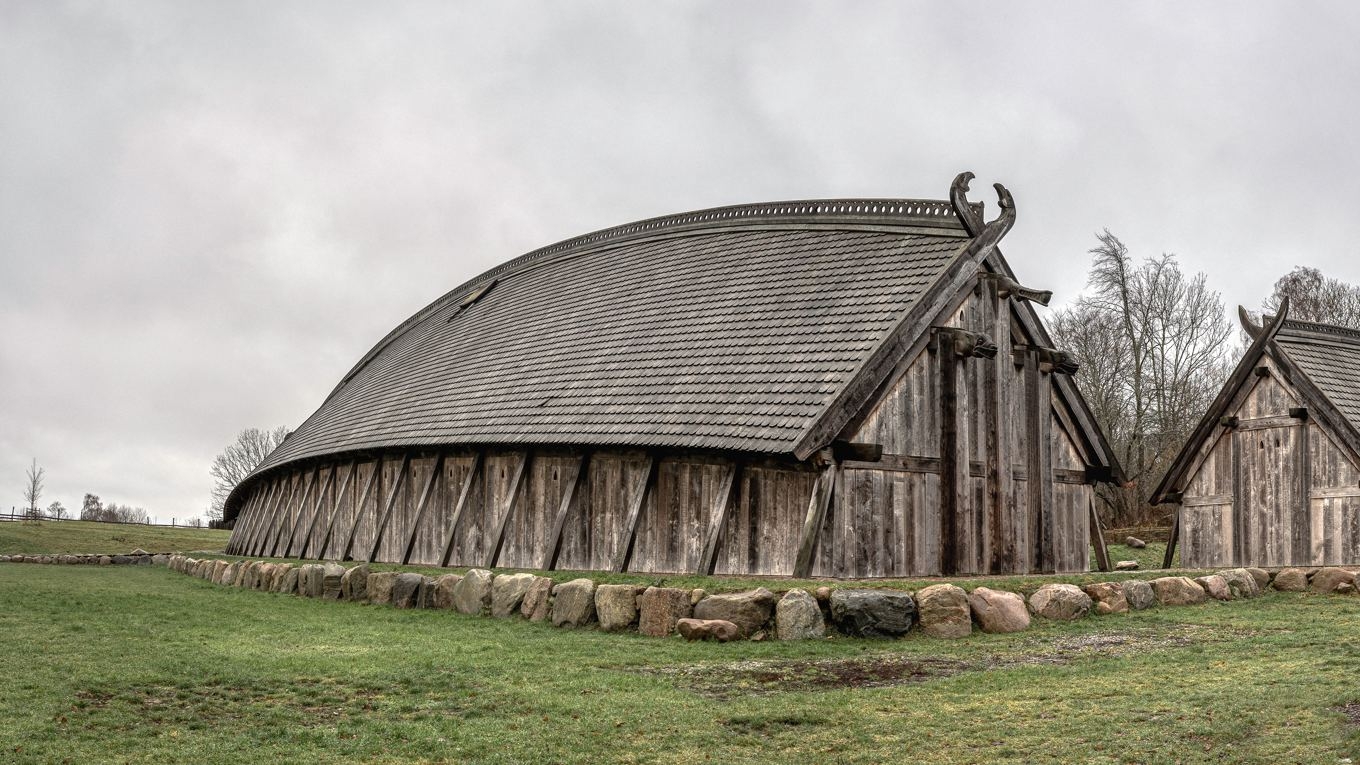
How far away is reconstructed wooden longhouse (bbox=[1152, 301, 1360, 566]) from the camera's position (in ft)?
75.3

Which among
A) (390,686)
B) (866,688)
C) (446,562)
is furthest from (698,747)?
(446,562)

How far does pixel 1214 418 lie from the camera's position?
2523 centimetres

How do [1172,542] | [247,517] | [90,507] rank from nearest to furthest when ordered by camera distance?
[1172,542] → [247,517] → [90,507]

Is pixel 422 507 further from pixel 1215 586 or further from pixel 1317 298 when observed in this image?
pixel 1317 298

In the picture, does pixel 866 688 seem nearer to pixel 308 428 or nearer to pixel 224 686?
pixel 224 686

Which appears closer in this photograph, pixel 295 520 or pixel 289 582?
pixel 289 582

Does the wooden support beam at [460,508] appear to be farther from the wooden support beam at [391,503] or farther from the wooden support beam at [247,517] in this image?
the wooden support beam at [247,517]

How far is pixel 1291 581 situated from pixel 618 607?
1004cm

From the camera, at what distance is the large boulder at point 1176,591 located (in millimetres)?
15664

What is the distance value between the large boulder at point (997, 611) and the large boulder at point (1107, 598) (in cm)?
147

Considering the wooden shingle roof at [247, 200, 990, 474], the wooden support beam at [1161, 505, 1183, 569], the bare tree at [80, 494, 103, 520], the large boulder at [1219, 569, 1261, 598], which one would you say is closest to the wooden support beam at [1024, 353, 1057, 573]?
the wooden shingle roof at [247, 200, 990, 474]

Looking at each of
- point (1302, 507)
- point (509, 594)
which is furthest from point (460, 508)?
point (1302, 507)

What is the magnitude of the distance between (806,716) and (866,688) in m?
1.40

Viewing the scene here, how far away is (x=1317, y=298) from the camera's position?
5056 cm
